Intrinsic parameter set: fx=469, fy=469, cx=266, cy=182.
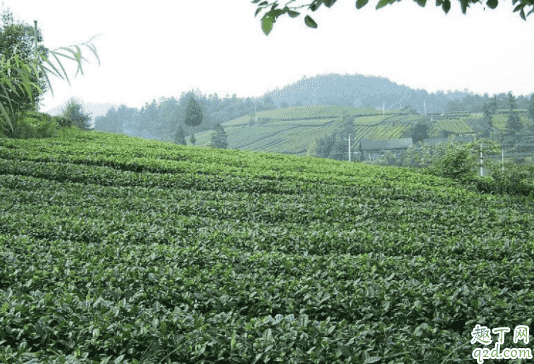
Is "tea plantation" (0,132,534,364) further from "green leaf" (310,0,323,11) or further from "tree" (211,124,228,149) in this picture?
"tree" (211,124,228,149)

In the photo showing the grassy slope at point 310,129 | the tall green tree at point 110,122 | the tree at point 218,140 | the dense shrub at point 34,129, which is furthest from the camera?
the tall green tree at point 110,122

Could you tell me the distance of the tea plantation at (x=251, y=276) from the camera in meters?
2.90

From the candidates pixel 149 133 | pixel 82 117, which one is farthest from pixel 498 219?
pixel 149 133

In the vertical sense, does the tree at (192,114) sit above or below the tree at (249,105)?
below

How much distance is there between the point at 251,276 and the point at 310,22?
2.32 m

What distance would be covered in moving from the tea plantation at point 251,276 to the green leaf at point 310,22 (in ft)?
6.25

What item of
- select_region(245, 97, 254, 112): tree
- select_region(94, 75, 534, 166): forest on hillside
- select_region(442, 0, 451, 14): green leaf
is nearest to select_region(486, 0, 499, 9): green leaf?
select_region(442, 0, 451, 14): green leaf

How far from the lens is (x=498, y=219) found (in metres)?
7.61

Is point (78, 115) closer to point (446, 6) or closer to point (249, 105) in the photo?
point (446, 6)

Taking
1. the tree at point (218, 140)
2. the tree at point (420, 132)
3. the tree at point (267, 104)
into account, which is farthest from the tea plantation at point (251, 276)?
the tree at point (267, 104)

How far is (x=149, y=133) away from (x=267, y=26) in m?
77.4

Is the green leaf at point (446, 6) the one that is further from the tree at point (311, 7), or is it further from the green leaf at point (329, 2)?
the green leaf at point (329, 2)

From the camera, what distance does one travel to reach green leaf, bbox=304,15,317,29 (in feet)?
Answer: 9.57

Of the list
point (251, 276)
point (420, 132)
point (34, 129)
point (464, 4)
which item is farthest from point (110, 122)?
point (464, 4)
